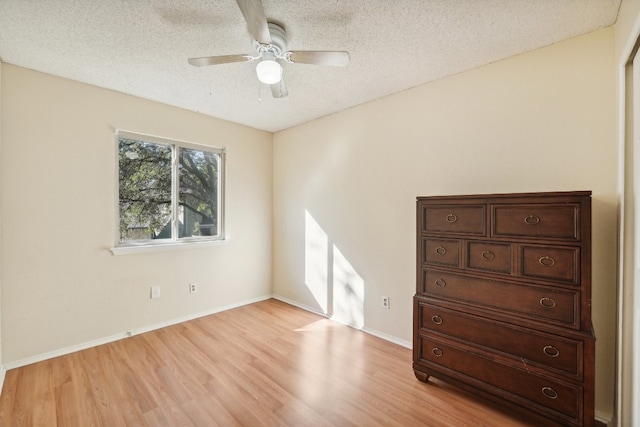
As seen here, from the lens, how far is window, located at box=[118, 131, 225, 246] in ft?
9.62

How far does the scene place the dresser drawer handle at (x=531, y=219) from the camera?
1.64 metres

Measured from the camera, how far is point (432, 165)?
8.30 feet

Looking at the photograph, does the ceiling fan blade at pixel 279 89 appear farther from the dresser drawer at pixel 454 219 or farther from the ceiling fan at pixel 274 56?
the dresser drawer at pixel 454 219

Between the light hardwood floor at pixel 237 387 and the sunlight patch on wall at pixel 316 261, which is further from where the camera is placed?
the sunlight patch on wall at pixel 316 261

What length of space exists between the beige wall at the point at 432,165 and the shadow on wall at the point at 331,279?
0.06 feet

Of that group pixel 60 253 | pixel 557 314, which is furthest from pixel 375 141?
pixel 60 253

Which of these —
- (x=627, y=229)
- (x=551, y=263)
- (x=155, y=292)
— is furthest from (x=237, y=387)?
(x=627, y=229)

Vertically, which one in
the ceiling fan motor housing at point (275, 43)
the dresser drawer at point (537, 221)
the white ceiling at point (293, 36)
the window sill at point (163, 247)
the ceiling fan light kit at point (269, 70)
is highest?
the white ceiling at point (293, 36)

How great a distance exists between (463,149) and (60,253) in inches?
142

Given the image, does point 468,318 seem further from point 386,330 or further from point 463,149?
point 463,149

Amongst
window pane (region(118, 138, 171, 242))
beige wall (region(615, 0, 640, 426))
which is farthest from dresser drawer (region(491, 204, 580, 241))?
window pane (region(118, 138, 171, 242))

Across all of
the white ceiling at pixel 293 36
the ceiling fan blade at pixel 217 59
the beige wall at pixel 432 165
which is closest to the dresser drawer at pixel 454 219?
the beige wall at pixel 432 165

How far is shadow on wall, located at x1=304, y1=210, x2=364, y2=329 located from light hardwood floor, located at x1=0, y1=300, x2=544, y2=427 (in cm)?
35

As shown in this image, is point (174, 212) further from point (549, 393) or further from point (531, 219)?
point (549, 393)
